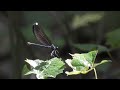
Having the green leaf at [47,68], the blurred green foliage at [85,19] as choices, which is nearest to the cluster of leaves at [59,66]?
the green leaf at [47,68]

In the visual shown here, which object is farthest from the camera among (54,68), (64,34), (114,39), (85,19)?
(85,19)

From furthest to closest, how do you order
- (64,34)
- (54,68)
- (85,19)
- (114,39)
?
(85,19) → (64,34) → (114,39) → (54,68)

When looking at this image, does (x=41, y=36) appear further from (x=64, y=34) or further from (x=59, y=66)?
(x=64, y=34)

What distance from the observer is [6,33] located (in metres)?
3.15

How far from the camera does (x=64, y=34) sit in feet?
7.55

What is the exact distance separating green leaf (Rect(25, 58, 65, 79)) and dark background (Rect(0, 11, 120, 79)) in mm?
577

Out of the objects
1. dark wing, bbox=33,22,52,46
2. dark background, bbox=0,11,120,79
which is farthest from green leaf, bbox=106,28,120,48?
dark wing, bbox=33,22,52,46

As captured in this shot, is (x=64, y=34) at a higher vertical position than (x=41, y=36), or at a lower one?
lower

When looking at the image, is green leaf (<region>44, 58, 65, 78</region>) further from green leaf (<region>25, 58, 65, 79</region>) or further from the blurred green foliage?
the blurred green foliage

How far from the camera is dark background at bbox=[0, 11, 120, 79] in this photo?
1797mm

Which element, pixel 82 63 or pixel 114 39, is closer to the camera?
pixel 82 63

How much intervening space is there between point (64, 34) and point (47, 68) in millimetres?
1389

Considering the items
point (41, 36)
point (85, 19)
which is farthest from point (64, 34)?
point (41, 36)
